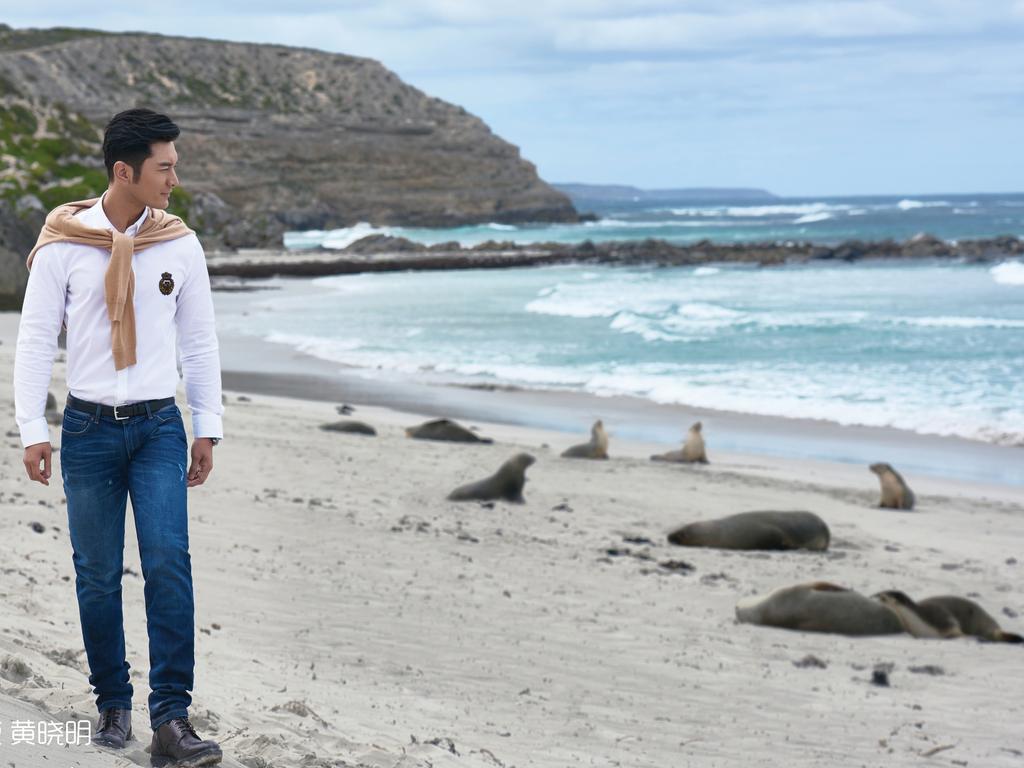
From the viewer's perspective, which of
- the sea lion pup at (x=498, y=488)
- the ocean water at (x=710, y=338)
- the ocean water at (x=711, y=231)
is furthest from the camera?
the ocean water at (x=711, y=231)

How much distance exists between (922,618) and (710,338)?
17884 millimetres

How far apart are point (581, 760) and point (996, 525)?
21.6ft

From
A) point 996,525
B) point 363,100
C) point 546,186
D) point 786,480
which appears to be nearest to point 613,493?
point 786,480

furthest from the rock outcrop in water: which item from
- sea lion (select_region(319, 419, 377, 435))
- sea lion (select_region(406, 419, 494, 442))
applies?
sea lion (select_region(406, 419, 494, 442))

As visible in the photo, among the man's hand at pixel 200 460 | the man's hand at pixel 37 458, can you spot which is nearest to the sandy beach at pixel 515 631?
the man's hand at pixel 37 458

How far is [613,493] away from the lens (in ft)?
35.8

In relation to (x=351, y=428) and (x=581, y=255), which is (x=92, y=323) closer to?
(x=351, y=428)

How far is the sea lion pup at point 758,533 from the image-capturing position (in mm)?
9195

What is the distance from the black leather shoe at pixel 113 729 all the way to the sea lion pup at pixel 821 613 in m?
4.34

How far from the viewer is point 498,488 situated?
10.3 meters

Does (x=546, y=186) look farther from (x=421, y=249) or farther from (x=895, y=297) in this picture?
(x=895, y=297)

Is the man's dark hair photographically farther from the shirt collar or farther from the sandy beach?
the sandy beach

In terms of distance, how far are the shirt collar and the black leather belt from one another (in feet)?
1.46

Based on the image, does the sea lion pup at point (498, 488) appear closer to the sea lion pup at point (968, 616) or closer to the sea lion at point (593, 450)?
the sea lion at point (593, 450)
